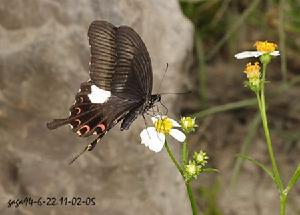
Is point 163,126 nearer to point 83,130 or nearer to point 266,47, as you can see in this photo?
point 83,130

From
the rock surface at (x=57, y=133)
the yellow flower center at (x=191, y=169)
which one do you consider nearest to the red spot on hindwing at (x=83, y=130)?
the yellow flower center at (x=191, y=169)

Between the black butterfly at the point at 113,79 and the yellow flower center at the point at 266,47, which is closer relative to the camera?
the black butterfly at the point at 113,79

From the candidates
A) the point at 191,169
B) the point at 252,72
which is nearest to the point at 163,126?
the point at 191,169

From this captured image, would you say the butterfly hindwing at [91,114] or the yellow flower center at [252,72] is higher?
the yellow flower center at [252,72]

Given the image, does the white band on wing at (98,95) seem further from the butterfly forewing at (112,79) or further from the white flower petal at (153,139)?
the white flower petal at (153,139)

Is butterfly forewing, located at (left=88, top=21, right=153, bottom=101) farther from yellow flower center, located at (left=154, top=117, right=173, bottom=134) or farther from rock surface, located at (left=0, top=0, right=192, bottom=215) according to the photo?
rock surface, located at (left=0, top=0, right=192, bottom=215)

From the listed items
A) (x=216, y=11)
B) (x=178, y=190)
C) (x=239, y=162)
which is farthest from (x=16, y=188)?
(x=216, y=11)

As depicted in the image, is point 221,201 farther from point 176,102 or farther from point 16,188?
point 16,188
